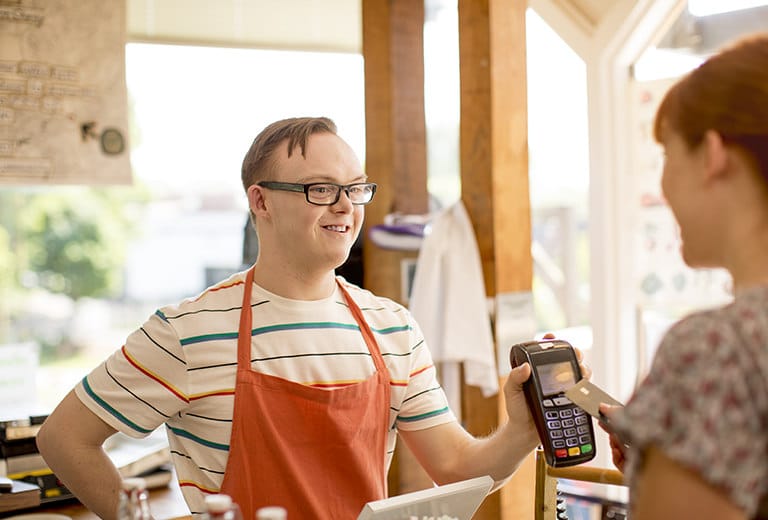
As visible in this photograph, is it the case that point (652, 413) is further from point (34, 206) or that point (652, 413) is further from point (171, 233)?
point (34, 206)

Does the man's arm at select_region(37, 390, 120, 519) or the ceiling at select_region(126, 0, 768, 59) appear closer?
the man's arm at select_region(37, 390, 120, 519)

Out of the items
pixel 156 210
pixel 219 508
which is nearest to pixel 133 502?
pixel 219 508

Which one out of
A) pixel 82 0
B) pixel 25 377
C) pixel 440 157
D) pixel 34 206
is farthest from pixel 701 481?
pixel 34 206

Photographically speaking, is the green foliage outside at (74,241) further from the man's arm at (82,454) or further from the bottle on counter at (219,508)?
the bottle on counter at (219,508)

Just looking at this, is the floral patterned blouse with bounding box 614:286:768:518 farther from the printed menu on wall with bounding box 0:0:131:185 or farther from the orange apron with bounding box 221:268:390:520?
the printed menu on wall with bounding box 0:0:131:185

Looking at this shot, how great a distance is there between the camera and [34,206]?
550 cm

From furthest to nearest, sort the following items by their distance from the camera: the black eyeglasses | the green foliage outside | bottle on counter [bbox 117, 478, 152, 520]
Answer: the green foliage outside → the black eyeglasses → bottle on counter [bbox 117, 478, 152, 520]

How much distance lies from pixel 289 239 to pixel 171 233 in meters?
3.41

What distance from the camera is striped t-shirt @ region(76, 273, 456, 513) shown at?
1691 millimetres

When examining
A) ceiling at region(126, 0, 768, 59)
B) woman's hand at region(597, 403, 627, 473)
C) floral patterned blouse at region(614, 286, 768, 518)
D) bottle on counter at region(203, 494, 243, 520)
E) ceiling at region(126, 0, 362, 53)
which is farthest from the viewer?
ceiling at region(126, 0, 362, 53)

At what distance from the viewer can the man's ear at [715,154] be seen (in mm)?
926

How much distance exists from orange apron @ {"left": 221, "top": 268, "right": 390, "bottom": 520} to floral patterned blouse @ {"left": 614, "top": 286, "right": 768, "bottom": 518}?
93 cm

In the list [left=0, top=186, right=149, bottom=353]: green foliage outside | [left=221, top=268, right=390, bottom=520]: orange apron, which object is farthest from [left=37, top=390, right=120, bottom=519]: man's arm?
[left=0, top=186, right=149, bottom=353]: green foliage outside

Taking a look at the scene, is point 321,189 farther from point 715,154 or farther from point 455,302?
point 455,302
